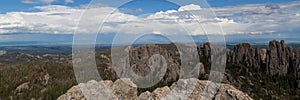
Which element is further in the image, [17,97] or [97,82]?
[17,97]

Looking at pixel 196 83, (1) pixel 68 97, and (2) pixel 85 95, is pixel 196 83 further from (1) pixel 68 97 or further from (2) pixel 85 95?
(1) pixel 68 97

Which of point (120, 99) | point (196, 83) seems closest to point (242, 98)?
point (196, 83)

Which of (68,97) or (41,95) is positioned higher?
(68,97)

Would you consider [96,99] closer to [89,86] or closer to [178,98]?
[89,86]

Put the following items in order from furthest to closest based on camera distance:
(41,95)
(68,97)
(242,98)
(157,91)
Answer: (41,95), (68,97), (157,91), (242,98)

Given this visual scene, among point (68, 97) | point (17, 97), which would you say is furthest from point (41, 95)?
point (68, 97)

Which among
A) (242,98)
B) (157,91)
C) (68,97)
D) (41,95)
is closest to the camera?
(242,98)
